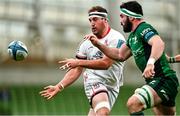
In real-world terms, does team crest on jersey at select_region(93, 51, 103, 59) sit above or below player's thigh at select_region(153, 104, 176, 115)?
above

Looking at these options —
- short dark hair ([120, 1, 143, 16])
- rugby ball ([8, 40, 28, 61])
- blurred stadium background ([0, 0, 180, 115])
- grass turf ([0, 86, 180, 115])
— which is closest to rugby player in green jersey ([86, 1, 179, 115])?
short dark hair ([120, 1, 143, 16])

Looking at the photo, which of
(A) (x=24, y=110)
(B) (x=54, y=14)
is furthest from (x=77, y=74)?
(B) (x=54, y=14)

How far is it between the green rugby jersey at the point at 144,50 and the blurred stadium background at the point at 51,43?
35.2 feet

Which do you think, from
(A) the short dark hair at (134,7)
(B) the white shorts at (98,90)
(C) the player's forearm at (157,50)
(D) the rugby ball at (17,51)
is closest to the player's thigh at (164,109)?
(C) the player's forearm at (157,50)

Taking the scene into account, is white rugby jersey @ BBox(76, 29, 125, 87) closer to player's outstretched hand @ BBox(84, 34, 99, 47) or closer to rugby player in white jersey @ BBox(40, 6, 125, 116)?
rugby player in white jersey @ BBox(40, 6, 125, 116)

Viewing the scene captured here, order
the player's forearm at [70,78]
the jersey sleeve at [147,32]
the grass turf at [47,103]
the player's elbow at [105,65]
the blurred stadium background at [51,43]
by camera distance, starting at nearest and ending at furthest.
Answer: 1. the jersey sleeve at [147,32]
2. the player's elbow at [105,65]
3. the player's forearm at [70,78]
4. the grass turf at [47,103]
5. the blurred stadium background at [51,43]

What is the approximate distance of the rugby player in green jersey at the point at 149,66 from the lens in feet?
34.0

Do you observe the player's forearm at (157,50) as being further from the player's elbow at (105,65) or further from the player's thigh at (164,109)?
the player's elbow at (105,65)

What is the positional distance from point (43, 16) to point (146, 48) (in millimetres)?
18568

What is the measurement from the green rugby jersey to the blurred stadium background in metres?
10.7

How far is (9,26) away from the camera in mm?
27297

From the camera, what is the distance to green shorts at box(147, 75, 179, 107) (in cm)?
1068

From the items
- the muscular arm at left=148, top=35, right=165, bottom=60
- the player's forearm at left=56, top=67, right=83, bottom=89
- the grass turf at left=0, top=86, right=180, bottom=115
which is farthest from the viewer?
the grass turf at left=0, top=86, right=180, bottom=115

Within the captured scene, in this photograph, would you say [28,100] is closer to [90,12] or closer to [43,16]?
[43,16]
